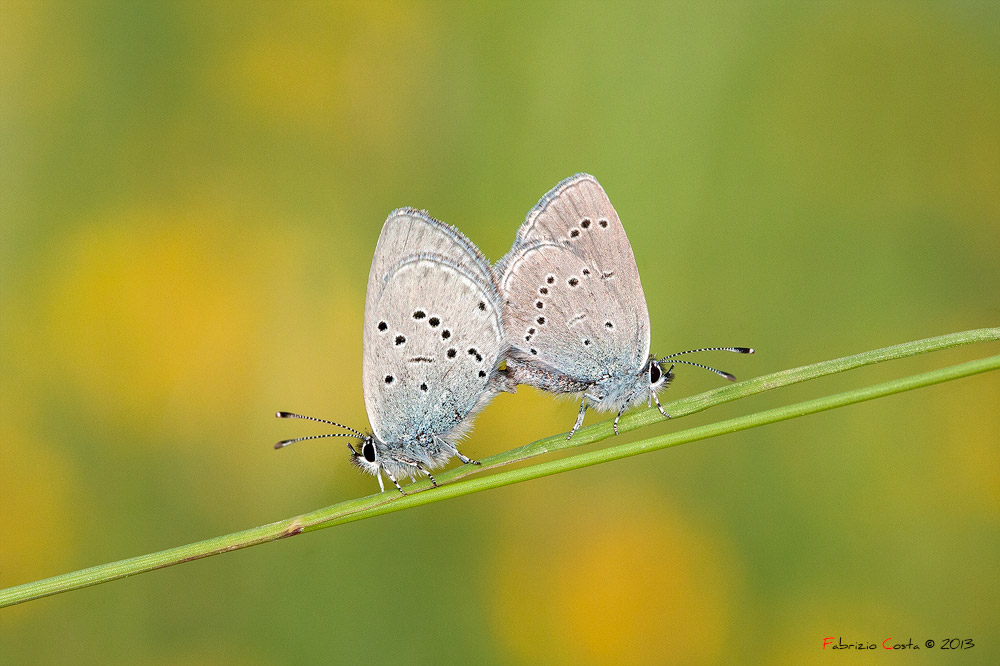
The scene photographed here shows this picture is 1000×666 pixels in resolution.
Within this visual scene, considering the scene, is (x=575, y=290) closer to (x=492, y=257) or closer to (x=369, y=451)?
(x=369, y=451)

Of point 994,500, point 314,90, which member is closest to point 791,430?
point 994,500

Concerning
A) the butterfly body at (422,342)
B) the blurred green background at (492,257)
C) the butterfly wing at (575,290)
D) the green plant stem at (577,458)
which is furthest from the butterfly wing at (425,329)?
the blurred green background at (492,257)

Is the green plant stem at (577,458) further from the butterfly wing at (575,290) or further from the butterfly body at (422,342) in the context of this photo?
the butterfly wing at (575,290)

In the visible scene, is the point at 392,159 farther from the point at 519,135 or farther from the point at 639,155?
the point at 639,155

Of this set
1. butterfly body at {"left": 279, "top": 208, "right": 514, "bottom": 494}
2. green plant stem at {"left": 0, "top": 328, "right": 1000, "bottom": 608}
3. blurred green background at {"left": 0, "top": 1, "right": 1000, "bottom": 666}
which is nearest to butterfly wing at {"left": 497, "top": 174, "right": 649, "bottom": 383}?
butterfly body at {"left": 279, "top": 208, "right": 514, "bottom": 494}

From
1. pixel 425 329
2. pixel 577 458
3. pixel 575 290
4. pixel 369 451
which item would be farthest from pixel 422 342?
pixel 577 458

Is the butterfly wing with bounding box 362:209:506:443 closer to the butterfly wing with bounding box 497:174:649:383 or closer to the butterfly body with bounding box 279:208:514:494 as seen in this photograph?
the butterfly body with bounding box 279:208:514:494
